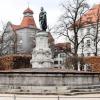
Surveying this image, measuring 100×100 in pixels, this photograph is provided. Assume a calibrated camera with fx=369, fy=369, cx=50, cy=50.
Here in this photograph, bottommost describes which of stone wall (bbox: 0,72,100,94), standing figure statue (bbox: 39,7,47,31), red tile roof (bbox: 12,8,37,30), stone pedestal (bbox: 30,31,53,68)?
stone wall (bbox: 0,72,100,94)

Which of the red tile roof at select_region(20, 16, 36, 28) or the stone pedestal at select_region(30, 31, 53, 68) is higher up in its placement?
the red tile roof at select_region(20, 16, 36, 28)

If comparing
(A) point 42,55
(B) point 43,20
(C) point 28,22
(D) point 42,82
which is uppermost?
(C) point 28,22

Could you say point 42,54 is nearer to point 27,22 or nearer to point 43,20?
point 43,20

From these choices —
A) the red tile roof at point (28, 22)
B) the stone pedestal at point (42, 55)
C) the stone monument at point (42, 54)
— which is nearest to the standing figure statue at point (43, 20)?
the stone monument at point (42, 54)

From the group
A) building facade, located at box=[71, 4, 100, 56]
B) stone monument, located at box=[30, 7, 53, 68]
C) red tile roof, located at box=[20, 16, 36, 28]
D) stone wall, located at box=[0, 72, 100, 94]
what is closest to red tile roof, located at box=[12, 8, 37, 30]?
red tile roof, located at box=[20, 16, 36, 28]

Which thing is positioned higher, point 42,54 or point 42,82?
point 42,54

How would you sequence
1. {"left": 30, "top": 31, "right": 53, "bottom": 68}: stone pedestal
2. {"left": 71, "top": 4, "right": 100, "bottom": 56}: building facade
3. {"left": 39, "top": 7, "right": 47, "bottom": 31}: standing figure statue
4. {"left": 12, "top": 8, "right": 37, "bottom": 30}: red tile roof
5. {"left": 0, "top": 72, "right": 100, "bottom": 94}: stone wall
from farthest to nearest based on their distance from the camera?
{"left": 12, "top": 8, "right": 37, "bottom": 30}: red tile roof → {"left": 71, "top": 4, "right": 100, "bottom": 56}: building facade → {"left": 39, "top": 7, "right": 47, "bottom": 31}: standing figure statue → {"left": 30, "top": 31, "right": 53, "bottom": 68}: stone pedestal → {"left": 0, "top": 72, "right": 100, "bottom": 94}: stone wall

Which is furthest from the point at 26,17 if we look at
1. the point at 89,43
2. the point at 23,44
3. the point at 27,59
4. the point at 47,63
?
the point at 47,63

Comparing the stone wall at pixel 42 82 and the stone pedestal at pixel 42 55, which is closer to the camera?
the stone wall at pixel 42 82

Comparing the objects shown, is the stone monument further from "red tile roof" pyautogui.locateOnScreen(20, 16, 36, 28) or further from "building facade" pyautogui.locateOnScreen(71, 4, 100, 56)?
"red tile roof" pyautogui.locateOnScreen(20, 16, 36, 28)

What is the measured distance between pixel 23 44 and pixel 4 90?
75379 mm

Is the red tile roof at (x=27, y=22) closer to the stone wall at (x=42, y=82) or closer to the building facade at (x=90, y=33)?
the building facade at (x=90, y=33)

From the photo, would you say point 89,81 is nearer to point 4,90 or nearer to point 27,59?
point 4,90

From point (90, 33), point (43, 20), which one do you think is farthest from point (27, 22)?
point (43, 20)
